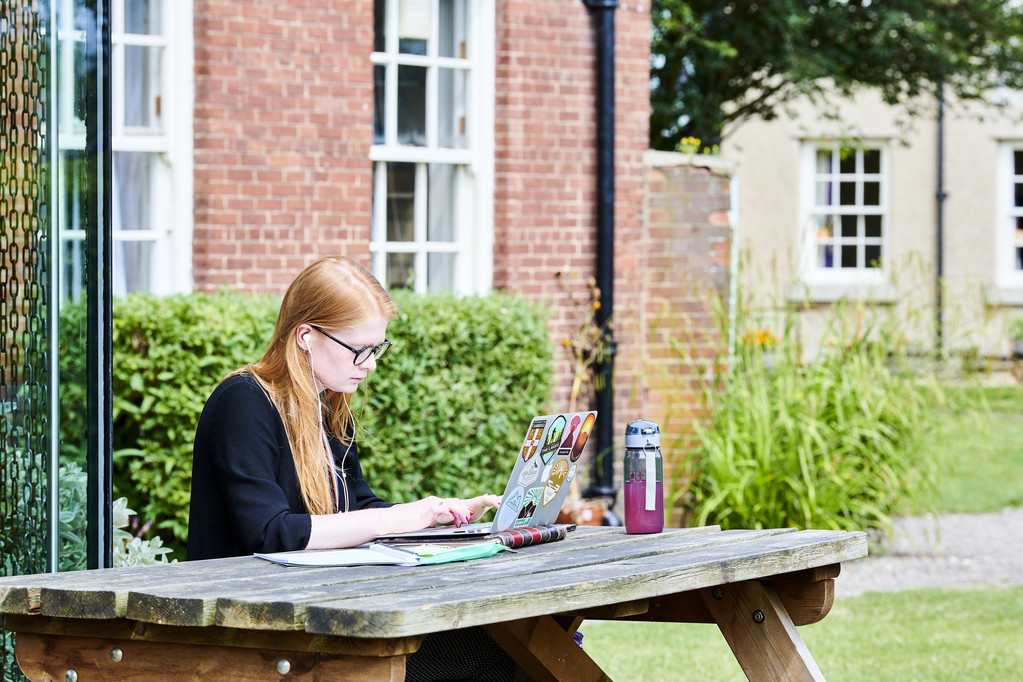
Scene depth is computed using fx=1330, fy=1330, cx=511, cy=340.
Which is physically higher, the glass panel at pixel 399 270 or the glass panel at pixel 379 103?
the glass panel at pixel 379 103

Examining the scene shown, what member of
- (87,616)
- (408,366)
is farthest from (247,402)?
(408,366)

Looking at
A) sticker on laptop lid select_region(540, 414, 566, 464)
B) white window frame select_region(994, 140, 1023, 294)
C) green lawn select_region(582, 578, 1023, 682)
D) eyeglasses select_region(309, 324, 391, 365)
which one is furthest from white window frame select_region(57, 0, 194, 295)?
white window frame select_region(994, 140, 1023, 294)

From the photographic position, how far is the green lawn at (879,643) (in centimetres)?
531

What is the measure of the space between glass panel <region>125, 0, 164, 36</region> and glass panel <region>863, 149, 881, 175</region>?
12640mm

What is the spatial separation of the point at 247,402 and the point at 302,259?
4157 millimetres

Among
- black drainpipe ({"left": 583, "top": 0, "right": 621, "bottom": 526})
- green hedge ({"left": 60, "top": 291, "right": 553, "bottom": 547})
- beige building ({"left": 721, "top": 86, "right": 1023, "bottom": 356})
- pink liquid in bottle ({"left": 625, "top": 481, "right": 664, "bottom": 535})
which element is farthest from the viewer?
beige building ({"left": 721, "top": 86, "right": 1023, "bottom": 356})

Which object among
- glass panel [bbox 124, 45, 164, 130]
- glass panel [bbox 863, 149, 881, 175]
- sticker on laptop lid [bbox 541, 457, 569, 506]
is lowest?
sticker on laptop lid [bbox 541, 457, 569, 506]

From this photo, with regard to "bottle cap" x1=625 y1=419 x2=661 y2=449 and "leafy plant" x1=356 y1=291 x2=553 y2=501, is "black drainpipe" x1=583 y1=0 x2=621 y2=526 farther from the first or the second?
"bottle cap" x1=625 y1=419 x2=661 y2=449

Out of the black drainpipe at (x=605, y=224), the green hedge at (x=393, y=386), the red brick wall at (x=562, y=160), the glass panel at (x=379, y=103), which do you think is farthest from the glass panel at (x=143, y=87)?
the black drainpipe at (x=605, y=224)

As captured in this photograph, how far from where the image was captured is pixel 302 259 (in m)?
7.12

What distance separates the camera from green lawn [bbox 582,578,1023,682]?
5309 mm

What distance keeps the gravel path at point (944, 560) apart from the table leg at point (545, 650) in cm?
388

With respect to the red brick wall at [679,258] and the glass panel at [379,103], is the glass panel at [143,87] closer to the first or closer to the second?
the glass panel at [379,103]

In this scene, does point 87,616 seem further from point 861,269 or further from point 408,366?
point 861,269
